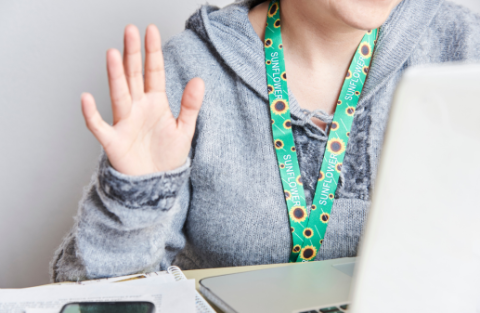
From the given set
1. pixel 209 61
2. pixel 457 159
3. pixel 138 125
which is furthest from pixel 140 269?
pixel 457 159

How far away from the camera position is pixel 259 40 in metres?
0.78

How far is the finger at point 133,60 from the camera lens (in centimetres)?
46

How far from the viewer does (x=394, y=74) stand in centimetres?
76

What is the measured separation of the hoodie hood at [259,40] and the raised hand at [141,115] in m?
0.26

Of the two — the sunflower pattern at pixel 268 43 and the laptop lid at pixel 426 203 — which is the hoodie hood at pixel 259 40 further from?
the laptop lid at pixel 426 203

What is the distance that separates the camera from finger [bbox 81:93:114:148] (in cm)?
44

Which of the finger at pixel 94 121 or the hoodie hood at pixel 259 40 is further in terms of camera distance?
the hoodie hood at pixel 259 40

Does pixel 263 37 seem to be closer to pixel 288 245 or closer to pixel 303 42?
pixel 303 42

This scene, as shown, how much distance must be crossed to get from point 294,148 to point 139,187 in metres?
0.34

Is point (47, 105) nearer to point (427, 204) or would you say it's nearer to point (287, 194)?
point (287, 194)

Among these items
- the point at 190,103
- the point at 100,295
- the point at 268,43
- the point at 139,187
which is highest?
the point at 268,43

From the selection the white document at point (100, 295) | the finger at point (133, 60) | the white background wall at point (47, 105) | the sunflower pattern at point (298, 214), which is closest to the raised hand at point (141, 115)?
the finger at point (133, 60)

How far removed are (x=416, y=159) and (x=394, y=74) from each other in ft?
2.05

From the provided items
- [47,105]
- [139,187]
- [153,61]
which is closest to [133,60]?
[153,61]
